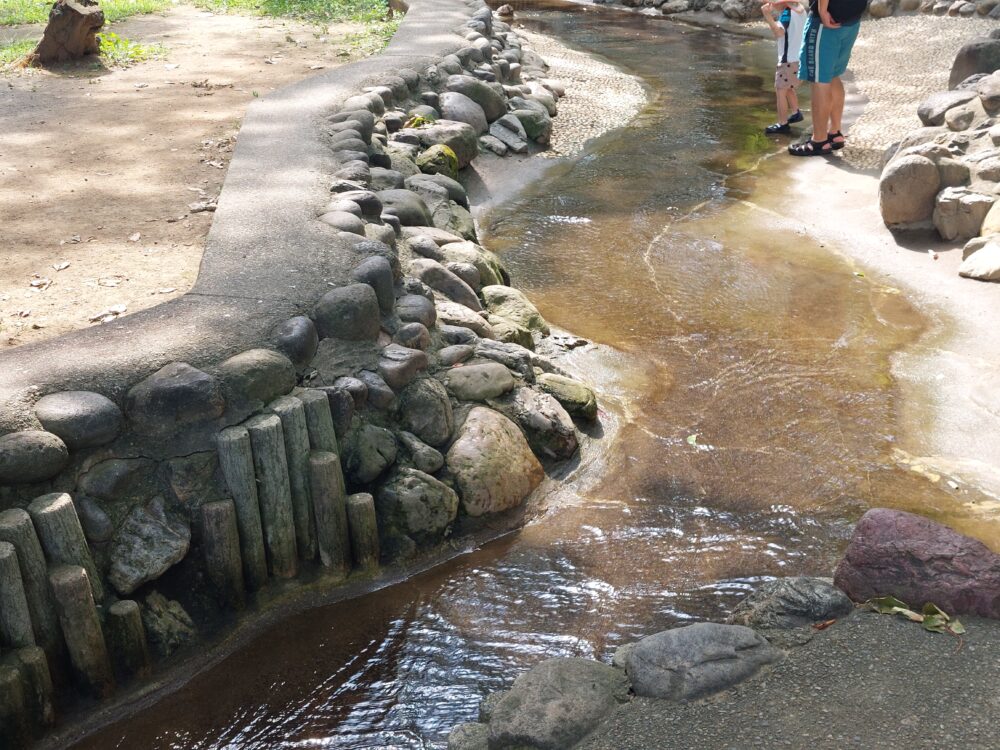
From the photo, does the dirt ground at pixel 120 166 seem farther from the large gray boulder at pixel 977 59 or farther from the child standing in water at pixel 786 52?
the large gray boulder at pixel 977 59

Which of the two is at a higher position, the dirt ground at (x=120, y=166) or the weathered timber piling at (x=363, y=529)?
the dirt ground at (x=120, y=166)

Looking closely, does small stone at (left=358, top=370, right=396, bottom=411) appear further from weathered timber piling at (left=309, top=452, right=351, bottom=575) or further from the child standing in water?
the child standing in water

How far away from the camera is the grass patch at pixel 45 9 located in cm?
1176

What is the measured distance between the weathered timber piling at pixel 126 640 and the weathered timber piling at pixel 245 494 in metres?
0.49

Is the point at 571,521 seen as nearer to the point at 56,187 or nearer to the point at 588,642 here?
the point at 588,642

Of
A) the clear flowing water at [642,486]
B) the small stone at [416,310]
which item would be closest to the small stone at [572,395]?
the clear flowing water at [642,486]

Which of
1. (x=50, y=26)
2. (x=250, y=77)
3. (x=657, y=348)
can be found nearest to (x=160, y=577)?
(x=657, y=348)

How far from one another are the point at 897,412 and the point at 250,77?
655 centimetres

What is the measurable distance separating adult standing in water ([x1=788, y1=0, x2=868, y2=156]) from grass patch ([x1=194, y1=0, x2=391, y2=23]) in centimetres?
564

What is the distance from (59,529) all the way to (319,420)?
1.10m

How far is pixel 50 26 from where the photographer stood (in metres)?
9.36

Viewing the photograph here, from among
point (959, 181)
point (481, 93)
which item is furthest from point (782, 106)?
point (959, 181)

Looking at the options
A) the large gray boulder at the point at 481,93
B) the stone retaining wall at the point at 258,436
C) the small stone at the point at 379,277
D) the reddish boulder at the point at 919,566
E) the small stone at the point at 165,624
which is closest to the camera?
the reddish boulder at the point at 919,566

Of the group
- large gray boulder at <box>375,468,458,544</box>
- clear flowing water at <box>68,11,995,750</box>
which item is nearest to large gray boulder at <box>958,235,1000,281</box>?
clear flowing water at <box>68,11,995,750</box>
